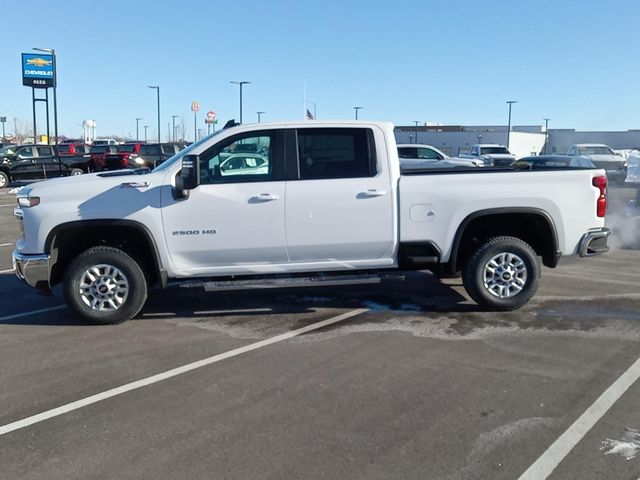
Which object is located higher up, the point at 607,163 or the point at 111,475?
the point at 607,163

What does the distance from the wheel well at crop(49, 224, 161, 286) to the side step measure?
1.57 feet

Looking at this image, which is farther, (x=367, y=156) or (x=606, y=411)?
(x=367, y=156)

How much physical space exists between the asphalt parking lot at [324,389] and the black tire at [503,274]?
223 mm

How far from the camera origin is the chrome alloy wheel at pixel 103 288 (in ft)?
20.5

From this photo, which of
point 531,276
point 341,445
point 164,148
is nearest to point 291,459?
point 341,445

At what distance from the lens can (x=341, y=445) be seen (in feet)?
12.4

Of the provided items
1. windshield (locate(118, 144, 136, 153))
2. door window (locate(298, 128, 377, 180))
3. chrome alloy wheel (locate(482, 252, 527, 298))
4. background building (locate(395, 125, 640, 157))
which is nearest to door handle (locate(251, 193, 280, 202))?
door window (locate(298, 128, 377, 180))

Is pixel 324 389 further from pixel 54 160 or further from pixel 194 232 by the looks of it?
pixel 54 160

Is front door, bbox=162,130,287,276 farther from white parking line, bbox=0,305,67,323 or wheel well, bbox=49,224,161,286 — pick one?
white parking line, bbox=0,305,67,323

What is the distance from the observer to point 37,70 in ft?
132

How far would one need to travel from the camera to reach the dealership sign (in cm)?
3984

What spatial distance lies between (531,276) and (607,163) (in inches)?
894

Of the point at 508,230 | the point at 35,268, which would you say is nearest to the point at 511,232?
the point at 508,230

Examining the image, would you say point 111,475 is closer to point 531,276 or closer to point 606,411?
point 606,411
